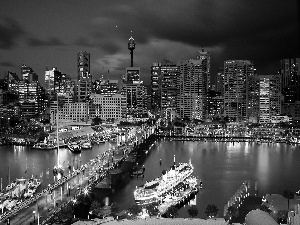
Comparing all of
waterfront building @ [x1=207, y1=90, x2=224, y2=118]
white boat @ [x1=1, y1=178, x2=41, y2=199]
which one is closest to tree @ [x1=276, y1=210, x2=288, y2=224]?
A: white boat @ [x1=1, y1=178, x2=41, y2=199]

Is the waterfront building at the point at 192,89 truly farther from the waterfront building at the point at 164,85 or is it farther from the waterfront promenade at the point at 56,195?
the waterfront promenade at the point at 56,195

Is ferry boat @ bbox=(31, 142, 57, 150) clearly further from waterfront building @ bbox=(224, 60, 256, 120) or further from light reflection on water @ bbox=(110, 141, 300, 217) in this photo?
waterfront building @ bbox=(224, 60, 256, 120)

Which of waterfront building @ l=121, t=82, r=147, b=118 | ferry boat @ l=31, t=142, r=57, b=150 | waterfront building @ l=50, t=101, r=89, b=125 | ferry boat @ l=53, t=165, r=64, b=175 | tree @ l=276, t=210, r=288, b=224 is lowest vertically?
tree @ l=276, t=210, r=288, b=224

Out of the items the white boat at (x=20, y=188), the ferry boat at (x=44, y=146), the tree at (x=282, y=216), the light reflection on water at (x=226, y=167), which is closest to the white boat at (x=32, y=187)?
the white boat at (x=20, y=188)

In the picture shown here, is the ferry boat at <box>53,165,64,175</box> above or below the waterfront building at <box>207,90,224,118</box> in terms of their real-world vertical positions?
below

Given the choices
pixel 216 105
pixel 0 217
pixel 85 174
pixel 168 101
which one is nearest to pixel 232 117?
pixel 216 105

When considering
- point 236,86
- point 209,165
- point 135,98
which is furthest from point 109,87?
point 209,165

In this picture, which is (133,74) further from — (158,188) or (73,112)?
(158,188)
